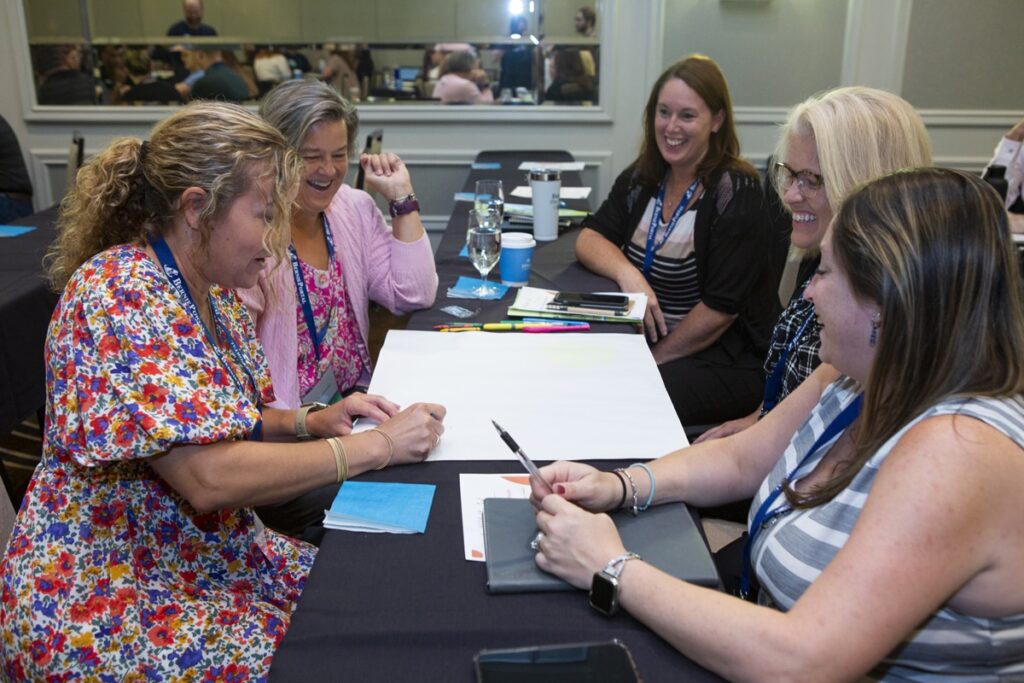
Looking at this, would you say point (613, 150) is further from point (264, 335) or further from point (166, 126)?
point (166, 126)

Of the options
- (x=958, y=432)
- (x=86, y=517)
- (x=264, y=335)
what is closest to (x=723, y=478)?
(x=958, y=432)

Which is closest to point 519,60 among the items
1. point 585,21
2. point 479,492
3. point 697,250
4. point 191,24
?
point 585,21

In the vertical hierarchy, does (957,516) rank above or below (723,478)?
above

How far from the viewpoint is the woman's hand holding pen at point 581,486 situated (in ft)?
4.04

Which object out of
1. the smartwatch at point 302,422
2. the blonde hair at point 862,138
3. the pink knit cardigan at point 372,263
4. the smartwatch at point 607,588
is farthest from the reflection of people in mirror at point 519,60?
the smartwatch at point 607,588

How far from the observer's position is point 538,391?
167cm

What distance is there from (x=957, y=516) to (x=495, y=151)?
4457 mm

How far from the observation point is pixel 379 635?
1.01 metres

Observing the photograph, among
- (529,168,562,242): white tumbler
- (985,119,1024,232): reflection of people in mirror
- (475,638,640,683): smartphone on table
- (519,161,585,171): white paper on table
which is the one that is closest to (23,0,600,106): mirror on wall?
(519,161,585,171): white paper on table

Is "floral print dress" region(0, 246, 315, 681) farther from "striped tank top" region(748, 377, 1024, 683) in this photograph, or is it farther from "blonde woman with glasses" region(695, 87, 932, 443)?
"blonde woman with glasses" region(695, 87, 932, 443)

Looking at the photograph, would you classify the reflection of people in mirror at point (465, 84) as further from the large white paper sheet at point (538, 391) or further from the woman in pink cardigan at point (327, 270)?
the large white paper sheet at point (538, 391)

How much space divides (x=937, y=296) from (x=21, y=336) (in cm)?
274

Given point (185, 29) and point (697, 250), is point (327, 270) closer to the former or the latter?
point (697, 250)

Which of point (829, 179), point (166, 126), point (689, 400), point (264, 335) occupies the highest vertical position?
point (166, 126)
